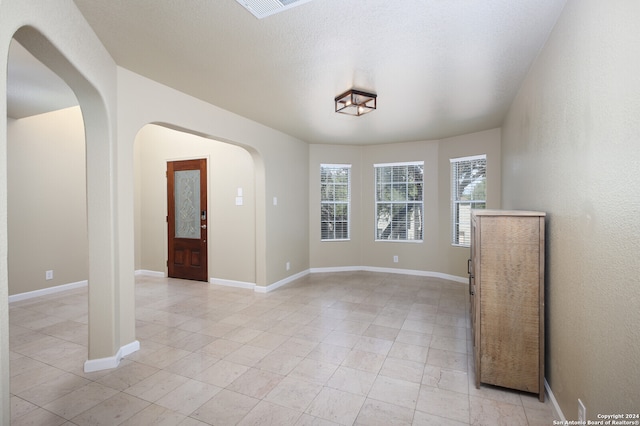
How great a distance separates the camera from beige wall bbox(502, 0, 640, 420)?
124cm

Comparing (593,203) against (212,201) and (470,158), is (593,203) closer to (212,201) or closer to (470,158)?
(470,158)

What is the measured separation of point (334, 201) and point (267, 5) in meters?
4.65

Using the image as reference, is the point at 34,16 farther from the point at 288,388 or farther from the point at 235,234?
the point at 235,234

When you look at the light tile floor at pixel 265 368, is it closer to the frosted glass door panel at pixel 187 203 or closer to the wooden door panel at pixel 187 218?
the wooden door panel at pixel 187 218

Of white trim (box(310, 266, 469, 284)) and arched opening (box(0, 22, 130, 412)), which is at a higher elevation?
arched opening (box(0, 22, 130, 412))

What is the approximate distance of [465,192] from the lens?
546cm

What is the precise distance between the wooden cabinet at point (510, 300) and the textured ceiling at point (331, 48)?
1.29m

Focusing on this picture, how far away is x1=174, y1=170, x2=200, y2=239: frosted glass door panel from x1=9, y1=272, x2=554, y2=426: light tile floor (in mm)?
1493

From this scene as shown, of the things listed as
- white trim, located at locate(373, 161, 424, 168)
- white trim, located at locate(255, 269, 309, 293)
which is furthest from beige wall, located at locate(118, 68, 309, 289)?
white trim, located at locate(373, 161, 424, 168)

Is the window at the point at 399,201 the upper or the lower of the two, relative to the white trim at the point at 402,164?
lower

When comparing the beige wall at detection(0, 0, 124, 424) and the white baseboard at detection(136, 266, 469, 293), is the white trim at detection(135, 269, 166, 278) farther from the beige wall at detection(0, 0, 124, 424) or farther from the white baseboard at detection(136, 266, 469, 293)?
the beige wall at detection(0, 0, 124, 424)

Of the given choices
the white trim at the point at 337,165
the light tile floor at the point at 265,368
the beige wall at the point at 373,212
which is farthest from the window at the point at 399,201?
the light tile floor at the point at 265,368

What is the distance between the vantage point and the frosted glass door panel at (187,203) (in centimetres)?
559

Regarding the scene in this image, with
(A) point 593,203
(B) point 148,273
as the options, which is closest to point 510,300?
(A) point 593,203
